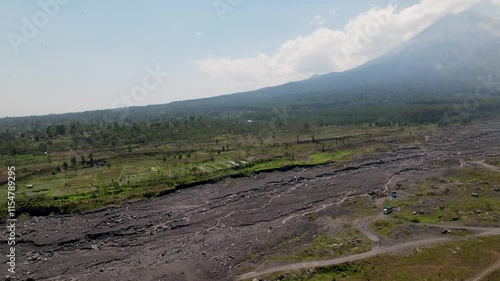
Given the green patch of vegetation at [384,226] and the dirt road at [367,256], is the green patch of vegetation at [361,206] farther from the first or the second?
the dirt road at [367,256]

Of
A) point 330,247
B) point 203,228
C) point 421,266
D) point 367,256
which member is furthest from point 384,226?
point 203,228

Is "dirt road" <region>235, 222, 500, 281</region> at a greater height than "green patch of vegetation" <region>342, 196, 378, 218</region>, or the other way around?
"green patch of vegetation" <region>342, 196, 378, 218</region>

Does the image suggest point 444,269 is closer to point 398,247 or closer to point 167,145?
point 398,247

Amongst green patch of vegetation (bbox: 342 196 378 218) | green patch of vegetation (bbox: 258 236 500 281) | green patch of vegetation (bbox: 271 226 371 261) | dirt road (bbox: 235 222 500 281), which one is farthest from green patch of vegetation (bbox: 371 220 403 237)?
green patch of vegetation (bbox: 258 236 500 281)

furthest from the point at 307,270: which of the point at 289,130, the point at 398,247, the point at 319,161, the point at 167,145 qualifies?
the point at 289,130

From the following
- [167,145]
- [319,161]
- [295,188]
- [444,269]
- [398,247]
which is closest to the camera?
[444,269]

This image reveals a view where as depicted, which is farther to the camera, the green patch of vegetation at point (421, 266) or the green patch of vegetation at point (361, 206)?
the green patch of vegetation at point (361, 206)

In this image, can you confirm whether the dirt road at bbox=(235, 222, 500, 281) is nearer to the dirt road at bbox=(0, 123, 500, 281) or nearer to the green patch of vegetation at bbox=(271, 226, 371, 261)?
the dirt road at bbox=(0, 123, 500, 281)

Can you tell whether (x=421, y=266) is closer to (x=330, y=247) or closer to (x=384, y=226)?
(x=330, y=247)

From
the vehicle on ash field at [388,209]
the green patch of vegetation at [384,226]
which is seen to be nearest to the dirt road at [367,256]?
the green patch of vegetation at [384,226]

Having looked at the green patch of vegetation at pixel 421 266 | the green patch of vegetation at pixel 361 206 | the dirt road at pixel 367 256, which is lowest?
the green patch of vegetation at pixel 421 266

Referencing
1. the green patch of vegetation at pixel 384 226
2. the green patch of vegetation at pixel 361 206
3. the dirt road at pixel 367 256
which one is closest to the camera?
the dirt road at pixel 367 256
